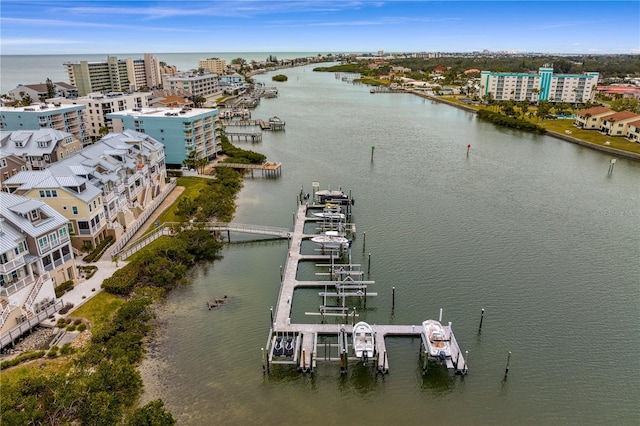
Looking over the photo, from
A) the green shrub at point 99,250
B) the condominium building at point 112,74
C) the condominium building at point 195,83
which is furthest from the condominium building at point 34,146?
the condominium building at point 195,83

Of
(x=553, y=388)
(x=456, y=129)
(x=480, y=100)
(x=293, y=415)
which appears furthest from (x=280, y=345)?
(x=480, y=100)

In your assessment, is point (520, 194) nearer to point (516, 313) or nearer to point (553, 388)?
point (516, 313)

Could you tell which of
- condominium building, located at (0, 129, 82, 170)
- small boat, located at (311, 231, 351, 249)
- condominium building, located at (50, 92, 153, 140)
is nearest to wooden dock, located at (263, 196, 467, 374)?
small boat, located at (311, 231, 351, 249)

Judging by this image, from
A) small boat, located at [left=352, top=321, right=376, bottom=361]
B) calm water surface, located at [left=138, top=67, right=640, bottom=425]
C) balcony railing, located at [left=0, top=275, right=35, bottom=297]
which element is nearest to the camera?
calm water surface, located at [left=138, top=67, right=640, bottom=425]

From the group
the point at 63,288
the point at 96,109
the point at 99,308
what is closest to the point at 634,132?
the point at 99,308

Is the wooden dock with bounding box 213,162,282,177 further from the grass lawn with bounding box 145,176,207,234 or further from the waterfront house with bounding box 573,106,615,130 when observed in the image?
the waterfront house with bounding box 573,106,615,130

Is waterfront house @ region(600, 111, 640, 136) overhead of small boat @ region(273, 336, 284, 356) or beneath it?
overhead
